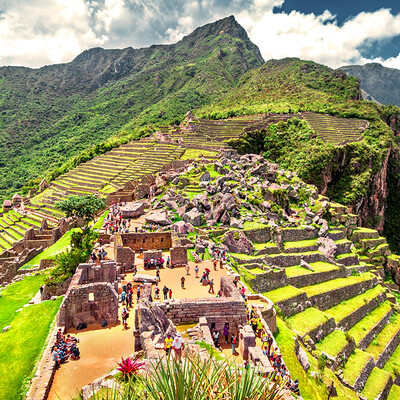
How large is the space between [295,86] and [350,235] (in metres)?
68.5

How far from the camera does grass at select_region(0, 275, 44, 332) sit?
46.7ft

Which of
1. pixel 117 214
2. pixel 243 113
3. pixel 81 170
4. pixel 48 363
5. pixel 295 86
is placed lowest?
pixel 48 363

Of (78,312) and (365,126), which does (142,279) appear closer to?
(78,312)

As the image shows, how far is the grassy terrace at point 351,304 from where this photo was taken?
73.3 ft

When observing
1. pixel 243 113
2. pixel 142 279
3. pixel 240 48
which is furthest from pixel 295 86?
pixel 240 48

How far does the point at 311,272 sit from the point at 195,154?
3164 cm

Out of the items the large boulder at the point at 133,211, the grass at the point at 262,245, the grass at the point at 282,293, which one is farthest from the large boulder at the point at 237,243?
the large boulder at the point at 133,211

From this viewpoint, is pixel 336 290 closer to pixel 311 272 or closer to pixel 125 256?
pixel 311 272

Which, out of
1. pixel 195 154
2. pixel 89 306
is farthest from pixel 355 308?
pixel 195 154

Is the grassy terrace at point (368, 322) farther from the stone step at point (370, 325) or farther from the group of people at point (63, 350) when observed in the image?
the group of people at point (63, 350)

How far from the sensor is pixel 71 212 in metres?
30.4

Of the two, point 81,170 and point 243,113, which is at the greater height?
point 243,113

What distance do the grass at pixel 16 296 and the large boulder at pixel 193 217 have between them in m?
11.6

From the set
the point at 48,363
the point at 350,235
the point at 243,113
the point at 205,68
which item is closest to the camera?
the point at 48,363
